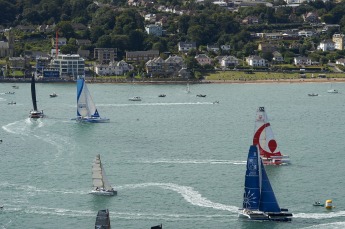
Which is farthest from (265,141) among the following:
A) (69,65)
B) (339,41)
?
(339,41)

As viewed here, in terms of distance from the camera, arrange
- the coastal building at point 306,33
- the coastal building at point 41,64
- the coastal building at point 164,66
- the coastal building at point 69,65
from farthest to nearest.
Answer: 1. the coastal building at point 306,33
2. the coastal building at point 164,66
3. the coastal building at point 41,64
4. the coastal building at point 69,65

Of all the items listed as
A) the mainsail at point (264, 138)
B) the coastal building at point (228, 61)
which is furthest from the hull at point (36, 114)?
the coastal building at point (228, 61)

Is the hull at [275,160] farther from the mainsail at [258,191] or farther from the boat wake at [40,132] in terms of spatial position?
the mainsail at [258,191]

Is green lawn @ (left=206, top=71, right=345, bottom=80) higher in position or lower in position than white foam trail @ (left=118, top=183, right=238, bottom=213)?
higher

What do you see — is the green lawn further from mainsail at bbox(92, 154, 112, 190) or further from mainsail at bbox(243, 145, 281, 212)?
mainsail at bbox(243, 145, 281, 212)

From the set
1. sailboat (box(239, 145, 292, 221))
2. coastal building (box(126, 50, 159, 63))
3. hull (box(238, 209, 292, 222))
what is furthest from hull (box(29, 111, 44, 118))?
coastal building (box(126, 50, 159, 63))

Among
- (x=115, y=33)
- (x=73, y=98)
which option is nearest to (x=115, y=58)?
(x=115, y=33)

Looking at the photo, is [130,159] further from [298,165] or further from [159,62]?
[159,62]
